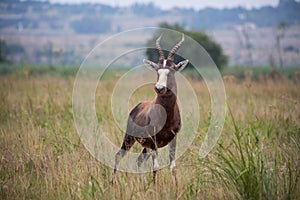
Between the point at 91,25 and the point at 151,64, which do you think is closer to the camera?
the point at 151,64

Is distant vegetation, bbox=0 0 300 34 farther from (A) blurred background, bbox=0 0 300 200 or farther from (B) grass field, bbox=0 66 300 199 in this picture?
(B) grass field, bbox=0 66 300 199

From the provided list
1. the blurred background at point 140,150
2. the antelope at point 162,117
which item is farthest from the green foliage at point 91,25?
the antelope at point 162,117

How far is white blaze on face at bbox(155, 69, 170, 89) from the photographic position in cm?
498

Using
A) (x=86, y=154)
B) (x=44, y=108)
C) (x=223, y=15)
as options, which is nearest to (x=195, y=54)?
(x=44, y=108)

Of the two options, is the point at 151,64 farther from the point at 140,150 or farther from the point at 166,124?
the point at 140,150

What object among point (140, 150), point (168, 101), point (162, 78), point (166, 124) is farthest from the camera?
point (140, 150)

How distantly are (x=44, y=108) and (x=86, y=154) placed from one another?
143 inches

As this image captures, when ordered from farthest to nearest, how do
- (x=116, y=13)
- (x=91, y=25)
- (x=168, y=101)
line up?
(x=116, y=13) < (x=91, y=25) < (x=168, y=101)

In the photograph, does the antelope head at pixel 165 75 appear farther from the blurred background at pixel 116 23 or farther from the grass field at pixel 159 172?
the blurred background at pixel 116 23

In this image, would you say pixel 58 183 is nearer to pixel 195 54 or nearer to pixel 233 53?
pixel 195 54

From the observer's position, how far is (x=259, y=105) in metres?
9.69

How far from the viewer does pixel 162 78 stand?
5070 millimetres

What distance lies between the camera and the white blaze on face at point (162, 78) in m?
4.98

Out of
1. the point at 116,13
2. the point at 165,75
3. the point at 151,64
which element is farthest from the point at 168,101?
the point at 116,13
